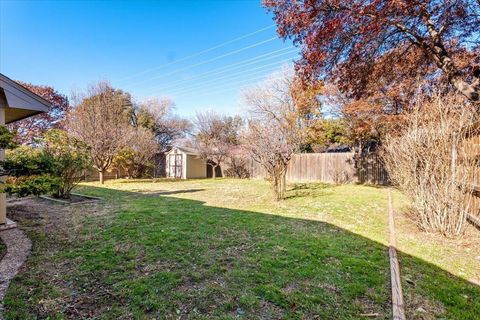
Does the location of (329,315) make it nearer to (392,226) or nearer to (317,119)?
(392,226)

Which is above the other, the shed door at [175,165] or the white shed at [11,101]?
the white shed at [11,101]

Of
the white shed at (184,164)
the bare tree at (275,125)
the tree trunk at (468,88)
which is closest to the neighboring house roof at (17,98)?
the bare tree at (275,125)

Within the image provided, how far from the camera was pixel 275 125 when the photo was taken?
8492 millimetres

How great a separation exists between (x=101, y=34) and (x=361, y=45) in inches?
464

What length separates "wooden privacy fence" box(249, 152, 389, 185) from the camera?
13.1 meters

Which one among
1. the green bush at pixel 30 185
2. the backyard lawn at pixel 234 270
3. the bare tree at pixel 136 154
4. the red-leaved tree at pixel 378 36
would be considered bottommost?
the backyard lawn at pixel 234 270

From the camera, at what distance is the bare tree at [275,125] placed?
7.29 meters

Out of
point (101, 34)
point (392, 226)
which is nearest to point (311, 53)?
point (392, 226)

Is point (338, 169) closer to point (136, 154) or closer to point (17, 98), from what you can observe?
point (136, 154)

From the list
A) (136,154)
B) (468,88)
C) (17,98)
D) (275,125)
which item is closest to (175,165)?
(136,154)

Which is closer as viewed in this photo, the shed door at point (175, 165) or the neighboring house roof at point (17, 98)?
the neighboring house roof at point (17, 98)

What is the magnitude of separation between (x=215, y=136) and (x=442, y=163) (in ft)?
53.4

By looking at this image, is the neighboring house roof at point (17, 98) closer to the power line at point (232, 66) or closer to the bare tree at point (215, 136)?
the power line at point (232, 66)

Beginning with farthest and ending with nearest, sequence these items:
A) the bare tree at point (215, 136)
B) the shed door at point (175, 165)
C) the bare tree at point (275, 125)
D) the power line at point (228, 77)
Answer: the shed door at point (175, 165) < the bare tree at point (215, 136) < the power line at point (228, 77) < the bare tree at point (275, 125)
